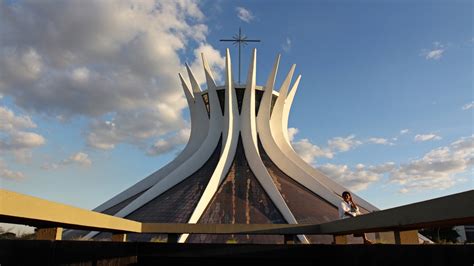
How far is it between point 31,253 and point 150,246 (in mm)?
1926

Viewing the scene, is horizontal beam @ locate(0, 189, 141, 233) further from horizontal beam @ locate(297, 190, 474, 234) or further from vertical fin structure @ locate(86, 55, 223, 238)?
vertical fin structure @ locate(86, 55, 223, 238)

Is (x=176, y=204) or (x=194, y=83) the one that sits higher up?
(x=194, y=83)

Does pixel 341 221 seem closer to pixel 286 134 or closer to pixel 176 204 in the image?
pixel 176 204

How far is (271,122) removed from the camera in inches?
968

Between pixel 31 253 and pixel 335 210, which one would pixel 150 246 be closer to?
pixel 31 253

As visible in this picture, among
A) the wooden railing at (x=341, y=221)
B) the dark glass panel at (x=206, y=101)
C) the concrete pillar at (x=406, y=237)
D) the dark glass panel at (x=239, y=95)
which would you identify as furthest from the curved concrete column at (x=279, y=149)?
the concrete pillar at (x=406, y=237)

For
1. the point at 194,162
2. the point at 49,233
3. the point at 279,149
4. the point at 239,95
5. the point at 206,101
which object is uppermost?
the point at 239,95

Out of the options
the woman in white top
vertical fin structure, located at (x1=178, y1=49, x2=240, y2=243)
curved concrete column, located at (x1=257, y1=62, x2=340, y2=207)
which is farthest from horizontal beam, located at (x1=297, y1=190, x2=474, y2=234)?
curved concrete column, located at (x1=257, y1=62, x2=340, y2=207)

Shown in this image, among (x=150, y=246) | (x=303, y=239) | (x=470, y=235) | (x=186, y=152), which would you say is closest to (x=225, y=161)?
(x=186, y=152)

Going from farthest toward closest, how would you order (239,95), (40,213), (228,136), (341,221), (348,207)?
(239,95), (228,136), (341,221), (348,207), (40,213)

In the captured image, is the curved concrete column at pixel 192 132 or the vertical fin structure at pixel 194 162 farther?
the curved concrete column at pixel 192 132

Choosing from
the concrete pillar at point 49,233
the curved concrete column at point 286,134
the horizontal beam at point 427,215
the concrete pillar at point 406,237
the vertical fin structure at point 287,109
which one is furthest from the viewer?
the vertical fin structure at point 287,109

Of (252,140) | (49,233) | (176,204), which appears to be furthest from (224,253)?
(252,140)

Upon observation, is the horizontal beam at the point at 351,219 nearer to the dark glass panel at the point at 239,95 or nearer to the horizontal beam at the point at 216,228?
the horizontal beam at the point at 216,228
